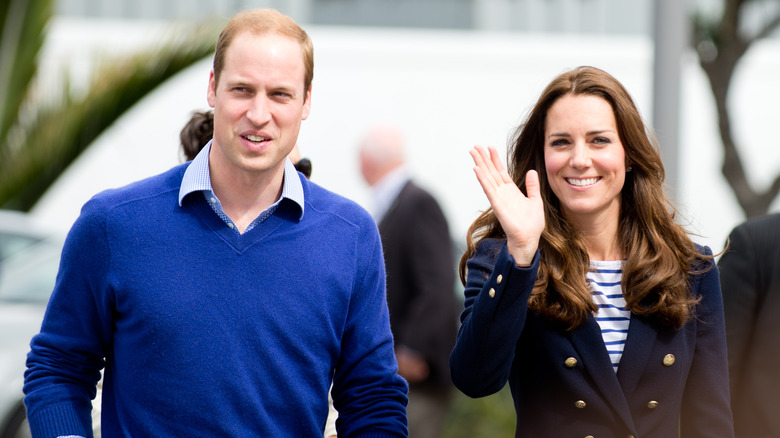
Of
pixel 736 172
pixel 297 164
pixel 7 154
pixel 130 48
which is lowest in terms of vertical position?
pixel 736 172

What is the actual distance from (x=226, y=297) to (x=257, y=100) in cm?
51

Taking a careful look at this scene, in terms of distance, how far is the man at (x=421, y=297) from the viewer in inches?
231

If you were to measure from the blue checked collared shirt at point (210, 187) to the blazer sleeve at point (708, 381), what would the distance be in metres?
1.20

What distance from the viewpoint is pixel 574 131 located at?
3.12 m

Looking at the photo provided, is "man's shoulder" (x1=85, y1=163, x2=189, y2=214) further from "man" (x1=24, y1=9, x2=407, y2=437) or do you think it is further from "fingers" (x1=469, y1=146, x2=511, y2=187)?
"fingers" (x1=469, y1=146, x2=511, y2=187)

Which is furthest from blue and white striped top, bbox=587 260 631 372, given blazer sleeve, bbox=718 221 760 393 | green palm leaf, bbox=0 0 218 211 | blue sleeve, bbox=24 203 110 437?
green palm leaf, bbox=0 0 218 211

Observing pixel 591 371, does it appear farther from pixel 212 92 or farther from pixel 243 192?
pixel 212 92

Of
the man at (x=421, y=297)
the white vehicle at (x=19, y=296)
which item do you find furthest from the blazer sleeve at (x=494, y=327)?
the white vehicle at (x=19, y=296)

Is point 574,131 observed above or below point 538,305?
above

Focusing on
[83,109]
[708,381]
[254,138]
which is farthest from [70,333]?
[83,109]

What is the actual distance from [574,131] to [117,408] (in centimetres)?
147

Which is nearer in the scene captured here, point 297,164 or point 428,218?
point 297,164

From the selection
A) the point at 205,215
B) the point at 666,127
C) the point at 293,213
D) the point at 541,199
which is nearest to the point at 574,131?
the point at 541,199

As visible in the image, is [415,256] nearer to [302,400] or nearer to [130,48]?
[302,400]
